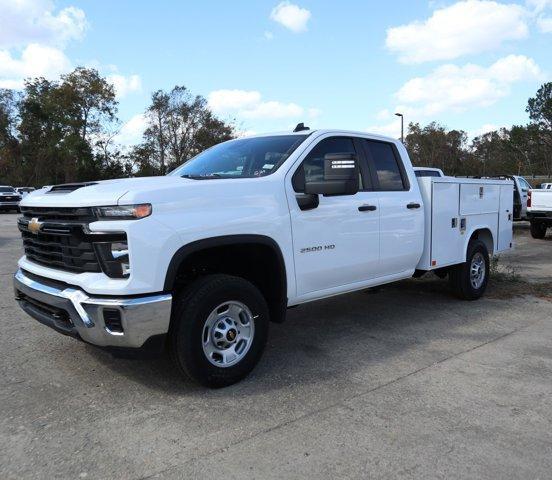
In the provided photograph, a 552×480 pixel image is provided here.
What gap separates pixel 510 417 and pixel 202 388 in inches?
85.9

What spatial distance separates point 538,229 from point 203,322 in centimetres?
1459

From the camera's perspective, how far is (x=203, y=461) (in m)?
3.03

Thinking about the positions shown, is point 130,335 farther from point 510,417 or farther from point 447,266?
point 447,266

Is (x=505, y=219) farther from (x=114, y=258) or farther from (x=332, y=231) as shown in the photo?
(x=114, y=258)

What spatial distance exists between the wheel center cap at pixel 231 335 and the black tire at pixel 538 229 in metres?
14.0

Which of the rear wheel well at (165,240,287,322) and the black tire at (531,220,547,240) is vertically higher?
the rear wheel well at (165,240,287,322)

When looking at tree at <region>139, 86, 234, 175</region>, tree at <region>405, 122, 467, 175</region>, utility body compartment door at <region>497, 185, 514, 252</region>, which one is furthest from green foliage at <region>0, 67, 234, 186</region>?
utility body compartment door at <region>497, 185, 514, 252</region>

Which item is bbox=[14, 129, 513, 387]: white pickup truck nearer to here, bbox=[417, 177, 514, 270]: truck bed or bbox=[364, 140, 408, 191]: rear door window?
bbox=[364, 140, 408, 191]: rear door window

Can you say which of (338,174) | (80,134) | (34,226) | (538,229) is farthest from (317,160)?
(80,134)

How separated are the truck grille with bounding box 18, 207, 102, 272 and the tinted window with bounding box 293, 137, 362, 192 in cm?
169

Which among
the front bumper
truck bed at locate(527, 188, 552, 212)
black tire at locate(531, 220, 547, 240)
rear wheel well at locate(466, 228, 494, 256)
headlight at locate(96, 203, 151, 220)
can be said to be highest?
headlight at locate(96, 203, 151, 220)

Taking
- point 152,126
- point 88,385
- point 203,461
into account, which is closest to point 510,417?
point 203,461

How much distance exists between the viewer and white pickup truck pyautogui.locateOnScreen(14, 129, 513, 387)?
3523 millimetres

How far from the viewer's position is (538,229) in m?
15.8
